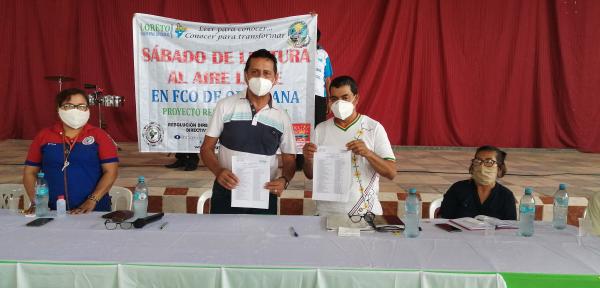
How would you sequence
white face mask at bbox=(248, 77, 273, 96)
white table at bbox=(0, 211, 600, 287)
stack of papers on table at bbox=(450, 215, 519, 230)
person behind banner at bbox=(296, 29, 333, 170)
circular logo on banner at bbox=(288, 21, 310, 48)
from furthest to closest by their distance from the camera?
person behind banner at bbox=(296, 29, 333, 170) → circular logo on banner at bbox=(288, 21, 310, 48) → white face mask at bbox=(248, 77, 273, 96) → stack of papers on table at bbox=(450, 215, 519, 230) → white table at bbox=(0, 211, 600, 287)

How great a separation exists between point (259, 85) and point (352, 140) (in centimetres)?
52

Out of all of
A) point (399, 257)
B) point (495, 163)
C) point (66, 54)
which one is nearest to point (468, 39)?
point (495, 163)

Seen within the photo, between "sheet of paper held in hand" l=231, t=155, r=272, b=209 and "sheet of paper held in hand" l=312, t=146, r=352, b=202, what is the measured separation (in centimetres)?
24

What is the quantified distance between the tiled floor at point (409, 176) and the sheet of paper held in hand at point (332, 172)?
56.3 inches

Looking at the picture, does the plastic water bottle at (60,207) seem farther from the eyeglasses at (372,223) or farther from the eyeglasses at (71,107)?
the eyeglasses at (372,223)

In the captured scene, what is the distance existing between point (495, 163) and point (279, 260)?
1.40 meters

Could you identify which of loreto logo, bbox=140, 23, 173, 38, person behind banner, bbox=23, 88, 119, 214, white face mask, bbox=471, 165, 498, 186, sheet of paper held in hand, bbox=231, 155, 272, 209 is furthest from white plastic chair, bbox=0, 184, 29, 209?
white face mask, bbox=471, 165, 498, 186

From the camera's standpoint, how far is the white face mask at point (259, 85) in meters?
2.01

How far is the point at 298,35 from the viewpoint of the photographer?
380 cm

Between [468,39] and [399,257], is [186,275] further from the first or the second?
[468,39]

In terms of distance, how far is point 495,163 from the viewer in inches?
86.7

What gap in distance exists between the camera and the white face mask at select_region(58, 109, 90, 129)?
2.14 meters

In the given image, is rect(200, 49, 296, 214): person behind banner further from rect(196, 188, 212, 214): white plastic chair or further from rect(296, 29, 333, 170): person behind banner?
rect(296, 29, 333, 170): person behind banner

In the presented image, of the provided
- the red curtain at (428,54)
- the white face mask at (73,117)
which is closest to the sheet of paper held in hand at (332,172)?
the white face mask at (73,117)
